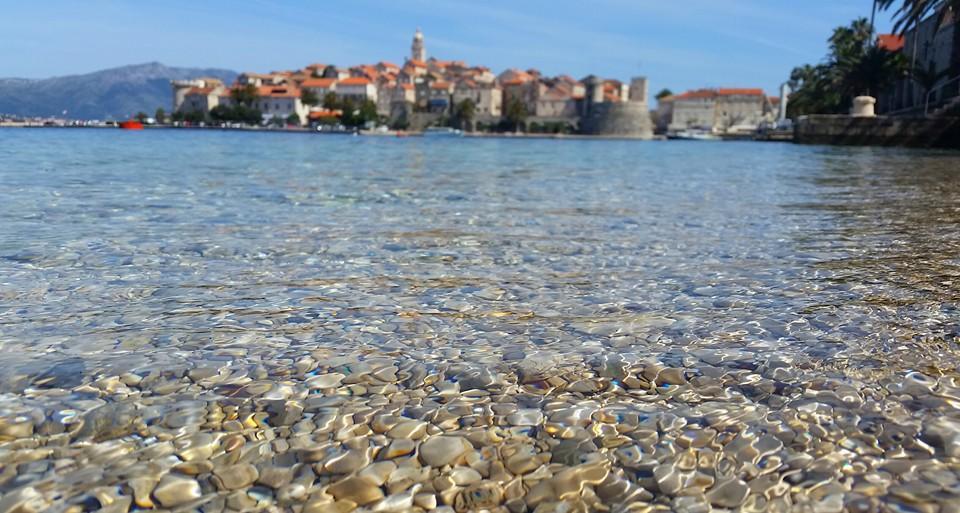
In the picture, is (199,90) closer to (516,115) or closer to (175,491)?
(516,115)

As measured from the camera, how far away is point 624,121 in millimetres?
108438

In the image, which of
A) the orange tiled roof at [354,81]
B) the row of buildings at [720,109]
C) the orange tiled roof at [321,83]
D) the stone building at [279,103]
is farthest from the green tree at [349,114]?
the row of buildings at [720,109]

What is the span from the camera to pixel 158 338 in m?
3.61

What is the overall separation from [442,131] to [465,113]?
6.85m

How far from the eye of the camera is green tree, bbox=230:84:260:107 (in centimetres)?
12481

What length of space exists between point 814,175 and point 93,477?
57.5 ft

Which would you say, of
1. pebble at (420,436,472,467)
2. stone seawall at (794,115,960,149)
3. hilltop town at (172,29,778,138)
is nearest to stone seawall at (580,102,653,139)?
hilltop town at (172,29,778,138)

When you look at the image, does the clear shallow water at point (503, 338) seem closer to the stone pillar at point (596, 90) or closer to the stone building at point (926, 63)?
the stone building at point (926, 63)

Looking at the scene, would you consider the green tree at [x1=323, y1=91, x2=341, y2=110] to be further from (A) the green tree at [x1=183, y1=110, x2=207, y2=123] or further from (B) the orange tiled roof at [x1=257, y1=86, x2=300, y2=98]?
(A) the green tree at [x1=183, y1=110, x2=207, y2=123]

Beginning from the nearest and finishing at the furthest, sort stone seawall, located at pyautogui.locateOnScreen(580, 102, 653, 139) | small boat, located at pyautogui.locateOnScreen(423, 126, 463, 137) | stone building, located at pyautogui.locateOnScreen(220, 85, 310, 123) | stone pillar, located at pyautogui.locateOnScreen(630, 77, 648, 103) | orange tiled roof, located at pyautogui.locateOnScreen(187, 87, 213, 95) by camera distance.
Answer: small boat, located at pyautogui.locateOnScreen(423, 126, 463, 137) → stone seawall, located at pyautogui.locateOnScreen(580, 102, 653, 139) → stone pillar, located at pyautogui.locateOnScreen(630, 77, 648, 103) → stone building, located at pyautogui.locateOnScreen(220, 85, 310, 123) → orange tiled roof, located at pyautogui.locateOnScreen(187, 87, 213, 95)

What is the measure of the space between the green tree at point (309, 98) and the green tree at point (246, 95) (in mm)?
7669

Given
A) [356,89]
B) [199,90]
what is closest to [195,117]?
[199,90]

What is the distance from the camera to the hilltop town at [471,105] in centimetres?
11406

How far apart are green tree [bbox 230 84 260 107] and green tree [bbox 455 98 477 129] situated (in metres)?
34.8
